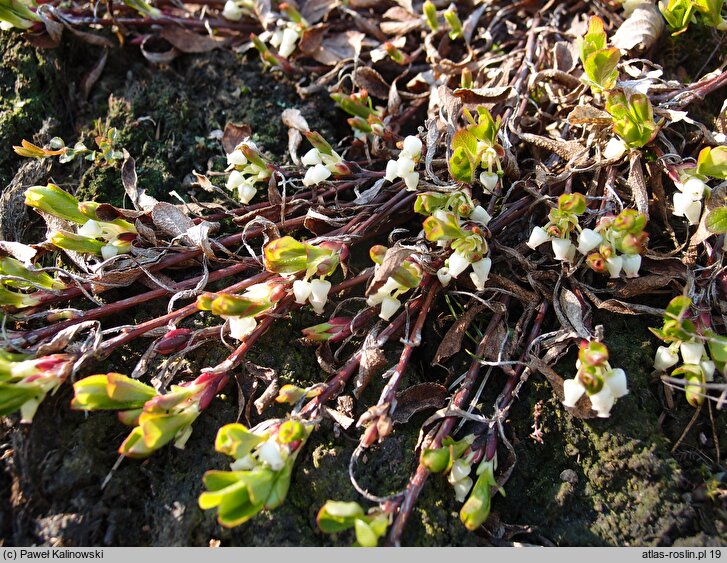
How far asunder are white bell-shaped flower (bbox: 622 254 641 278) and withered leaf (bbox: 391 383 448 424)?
61cm

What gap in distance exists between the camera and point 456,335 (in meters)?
1.78

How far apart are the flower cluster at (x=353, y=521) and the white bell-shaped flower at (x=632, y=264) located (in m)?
0.94

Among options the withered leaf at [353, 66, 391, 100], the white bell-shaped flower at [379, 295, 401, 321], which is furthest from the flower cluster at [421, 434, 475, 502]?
the withered leaf at [353, 66, 391, 100]

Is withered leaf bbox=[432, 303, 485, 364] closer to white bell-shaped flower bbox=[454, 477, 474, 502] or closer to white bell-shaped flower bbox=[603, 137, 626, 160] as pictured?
white bell-shaped flower bbox=[454, 477, 474, 502]

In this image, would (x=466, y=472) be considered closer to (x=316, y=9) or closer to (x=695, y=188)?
(x=695, y=188)

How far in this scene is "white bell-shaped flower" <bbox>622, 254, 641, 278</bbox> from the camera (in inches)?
63.6

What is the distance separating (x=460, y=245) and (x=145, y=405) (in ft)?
3.09

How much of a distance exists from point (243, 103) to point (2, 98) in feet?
2.97

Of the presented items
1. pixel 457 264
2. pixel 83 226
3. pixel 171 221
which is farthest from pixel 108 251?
pixel 457 264

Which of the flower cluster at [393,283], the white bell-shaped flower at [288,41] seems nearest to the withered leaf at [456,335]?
the flower cluster at [393,283]

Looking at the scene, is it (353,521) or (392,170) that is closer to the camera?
(353,521)

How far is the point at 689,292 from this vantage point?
167cm
